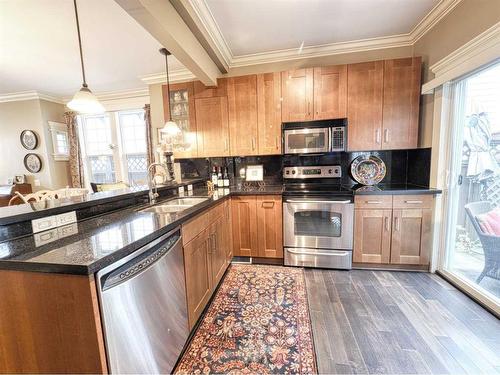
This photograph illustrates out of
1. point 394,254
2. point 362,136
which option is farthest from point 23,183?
point 394,254

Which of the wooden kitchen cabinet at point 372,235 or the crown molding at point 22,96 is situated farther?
the crown molding at point 22,96

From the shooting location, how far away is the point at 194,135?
9.93ft

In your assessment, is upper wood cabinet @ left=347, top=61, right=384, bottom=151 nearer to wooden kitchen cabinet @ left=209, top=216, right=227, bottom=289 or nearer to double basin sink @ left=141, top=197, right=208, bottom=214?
wooden kitchen cabinet @ left=209, top=216, right=227, bottom=289

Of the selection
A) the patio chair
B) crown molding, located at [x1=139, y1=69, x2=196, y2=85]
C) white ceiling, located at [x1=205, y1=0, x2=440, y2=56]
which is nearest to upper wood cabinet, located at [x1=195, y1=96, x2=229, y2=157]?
crown molding, located at [x1=139, y1=69, x2=196, y2=85]

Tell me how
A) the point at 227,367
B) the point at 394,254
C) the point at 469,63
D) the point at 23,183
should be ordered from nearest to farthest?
1. the point at 227,367
2. the point at 469,63
3. the point at 394,254
4. the point at 23,183

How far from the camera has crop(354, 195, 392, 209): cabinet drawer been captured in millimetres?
2359

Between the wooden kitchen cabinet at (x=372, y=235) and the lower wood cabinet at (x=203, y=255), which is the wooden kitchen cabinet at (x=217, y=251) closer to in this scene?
the lower wood cabinet at (x=203, y=255)

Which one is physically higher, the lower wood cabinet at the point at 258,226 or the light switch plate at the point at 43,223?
the light switch plate at the point at 43,223

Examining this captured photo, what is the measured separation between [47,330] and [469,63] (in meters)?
3.20

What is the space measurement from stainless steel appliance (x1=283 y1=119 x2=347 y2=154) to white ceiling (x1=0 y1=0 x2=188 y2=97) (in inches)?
74.0

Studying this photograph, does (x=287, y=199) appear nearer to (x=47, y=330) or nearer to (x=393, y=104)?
(x=393, y=104)

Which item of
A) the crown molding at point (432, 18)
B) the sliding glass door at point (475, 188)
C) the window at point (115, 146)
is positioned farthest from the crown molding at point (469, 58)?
the window at point (115, 146)

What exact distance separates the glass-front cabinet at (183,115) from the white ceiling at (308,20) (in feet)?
2.78

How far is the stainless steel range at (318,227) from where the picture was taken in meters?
2.43
